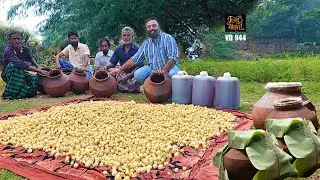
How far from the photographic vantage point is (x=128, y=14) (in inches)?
492

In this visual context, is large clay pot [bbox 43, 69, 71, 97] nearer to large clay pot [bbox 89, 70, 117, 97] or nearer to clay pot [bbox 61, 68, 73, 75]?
clay pot [bbox 61, 68, 73, 75]

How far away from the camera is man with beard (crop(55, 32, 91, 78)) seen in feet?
25.9

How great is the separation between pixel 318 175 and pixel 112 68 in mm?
5009

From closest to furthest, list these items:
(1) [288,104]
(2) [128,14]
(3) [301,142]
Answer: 1. (3) [301,142]
2. (1) [288,104]
3. (2) [128,14]

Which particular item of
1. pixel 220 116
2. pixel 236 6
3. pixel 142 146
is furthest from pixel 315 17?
pixel 142 146

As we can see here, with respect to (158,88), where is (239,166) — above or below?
below

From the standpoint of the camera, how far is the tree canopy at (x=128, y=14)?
39.6ft

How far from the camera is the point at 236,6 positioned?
529 inches

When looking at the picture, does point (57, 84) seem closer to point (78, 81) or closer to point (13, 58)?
point (78, 81)

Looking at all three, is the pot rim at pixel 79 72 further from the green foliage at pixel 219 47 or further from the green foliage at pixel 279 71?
the green foliage at pixel 219 47

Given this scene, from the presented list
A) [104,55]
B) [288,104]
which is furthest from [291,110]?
Answer: [104,55]

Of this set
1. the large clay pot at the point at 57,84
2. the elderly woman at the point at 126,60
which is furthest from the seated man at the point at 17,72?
the elderly woman at the point at 126,60

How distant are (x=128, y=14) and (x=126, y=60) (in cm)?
547

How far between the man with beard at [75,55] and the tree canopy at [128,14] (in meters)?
3.98
